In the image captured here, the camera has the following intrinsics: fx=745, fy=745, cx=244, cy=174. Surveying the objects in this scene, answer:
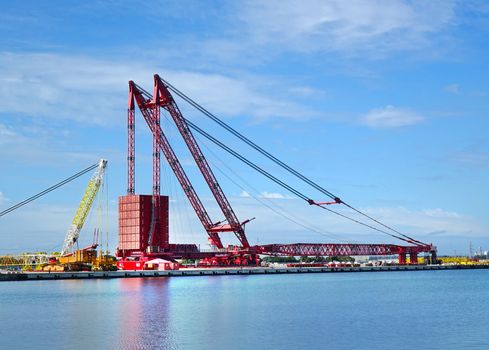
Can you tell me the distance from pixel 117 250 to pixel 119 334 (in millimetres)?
118171

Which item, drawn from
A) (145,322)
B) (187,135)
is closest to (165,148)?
(187,135)

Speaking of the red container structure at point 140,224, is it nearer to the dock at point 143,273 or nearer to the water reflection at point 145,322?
the dock at point 143,273

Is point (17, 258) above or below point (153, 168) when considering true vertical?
below

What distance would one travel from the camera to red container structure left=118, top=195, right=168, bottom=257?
161m

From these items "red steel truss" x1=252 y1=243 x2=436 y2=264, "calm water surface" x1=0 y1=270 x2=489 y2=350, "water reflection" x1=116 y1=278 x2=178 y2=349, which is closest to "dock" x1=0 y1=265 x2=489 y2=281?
"red steel truss" x1=252 y1=243 x2=436 y2=264

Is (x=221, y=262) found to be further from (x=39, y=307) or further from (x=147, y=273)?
(x=39, y=307)

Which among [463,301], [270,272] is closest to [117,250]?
[270,272]

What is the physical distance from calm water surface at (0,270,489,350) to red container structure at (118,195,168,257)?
7115cm

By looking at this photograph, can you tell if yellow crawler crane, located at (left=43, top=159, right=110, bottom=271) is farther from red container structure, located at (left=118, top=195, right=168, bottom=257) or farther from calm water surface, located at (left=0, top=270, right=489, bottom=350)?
calm water surface, located at (left=0, top=270, right=489, bottom=350)

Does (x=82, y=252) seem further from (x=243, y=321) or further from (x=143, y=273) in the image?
(x=243, y=321)

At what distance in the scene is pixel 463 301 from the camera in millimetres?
79875

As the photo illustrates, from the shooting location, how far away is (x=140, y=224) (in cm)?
16112

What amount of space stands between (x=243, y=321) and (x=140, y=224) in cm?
10569

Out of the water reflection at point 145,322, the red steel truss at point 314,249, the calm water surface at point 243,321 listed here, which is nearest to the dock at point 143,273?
the red steel truss at point 314,249
